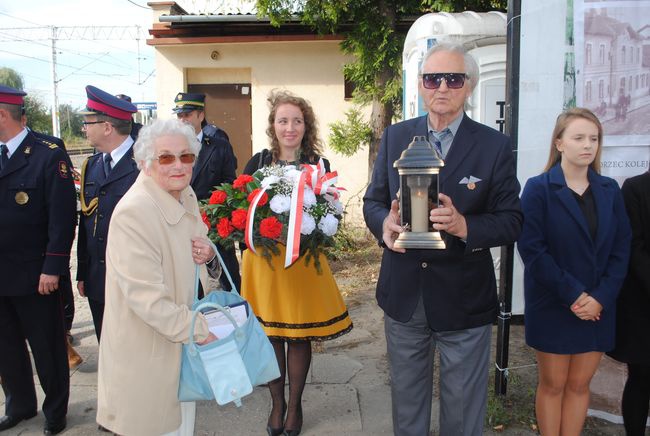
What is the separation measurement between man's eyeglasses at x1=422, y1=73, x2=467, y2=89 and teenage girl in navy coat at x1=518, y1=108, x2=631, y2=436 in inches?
32.6

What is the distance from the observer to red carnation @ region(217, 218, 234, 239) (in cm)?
329

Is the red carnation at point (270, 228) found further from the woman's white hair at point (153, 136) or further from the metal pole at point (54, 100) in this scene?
the metal pole at point (54, 100)

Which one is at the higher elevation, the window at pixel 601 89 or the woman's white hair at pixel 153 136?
the window at pixel 601 89

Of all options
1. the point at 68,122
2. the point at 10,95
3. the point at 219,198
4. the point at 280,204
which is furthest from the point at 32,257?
the point at 68,122

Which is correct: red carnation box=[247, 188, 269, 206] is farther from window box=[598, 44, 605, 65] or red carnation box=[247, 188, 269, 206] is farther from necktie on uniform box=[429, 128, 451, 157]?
window box=[598, 44, 605, 65]

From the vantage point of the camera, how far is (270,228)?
10.3 ft

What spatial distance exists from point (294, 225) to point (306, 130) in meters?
0.90

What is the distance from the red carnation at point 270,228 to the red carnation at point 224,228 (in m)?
0.23

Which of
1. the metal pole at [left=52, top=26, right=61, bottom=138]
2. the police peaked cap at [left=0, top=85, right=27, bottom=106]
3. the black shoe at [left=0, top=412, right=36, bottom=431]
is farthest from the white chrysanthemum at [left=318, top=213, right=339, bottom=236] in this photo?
the metal pole at [left=52, top=26, right=61, bottom=138]

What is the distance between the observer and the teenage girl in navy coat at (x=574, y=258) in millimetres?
2900

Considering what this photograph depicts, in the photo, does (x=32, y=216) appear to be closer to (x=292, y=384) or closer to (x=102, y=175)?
(x=102, y=175)

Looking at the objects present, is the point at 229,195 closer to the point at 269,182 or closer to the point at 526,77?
the point at 269,182

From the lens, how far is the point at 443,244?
2301mm

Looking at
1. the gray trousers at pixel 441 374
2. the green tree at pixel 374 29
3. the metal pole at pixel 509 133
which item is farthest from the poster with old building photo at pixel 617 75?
the green tree at pixel 374 29
